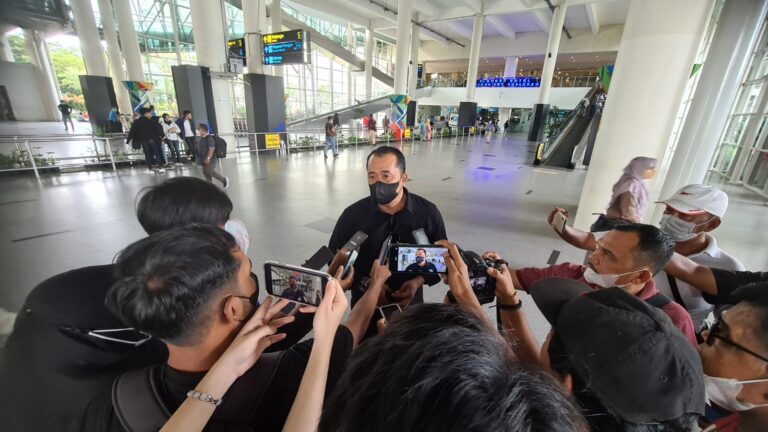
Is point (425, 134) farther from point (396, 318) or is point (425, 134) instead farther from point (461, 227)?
point (396, 318)

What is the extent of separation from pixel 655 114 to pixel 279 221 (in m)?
5.41

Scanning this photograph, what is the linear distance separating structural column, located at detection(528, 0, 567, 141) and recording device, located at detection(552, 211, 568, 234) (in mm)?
21443

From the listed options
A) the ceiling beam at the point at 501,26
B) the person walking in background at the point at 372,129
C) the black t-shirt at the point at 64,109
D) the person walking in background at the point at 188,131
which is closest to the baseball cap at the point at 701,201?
the person walking in background at the point at 188,131

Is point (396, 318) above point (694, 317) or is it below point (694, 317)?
above

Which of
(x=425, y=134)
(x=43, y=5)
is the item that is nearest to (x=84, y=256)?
(x=43, y=5)

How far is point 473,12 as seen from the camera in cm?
1878

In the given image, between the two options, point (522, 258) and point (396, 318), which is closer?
point (396, 318)

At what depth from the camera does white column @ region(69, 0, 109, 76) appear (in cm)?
1184

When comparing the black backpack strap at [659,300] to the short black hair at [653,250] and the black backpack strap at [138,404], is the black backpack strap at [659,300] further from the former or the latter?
the black backpack strap at [138,404]

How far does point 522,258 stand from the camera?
391 centimetres

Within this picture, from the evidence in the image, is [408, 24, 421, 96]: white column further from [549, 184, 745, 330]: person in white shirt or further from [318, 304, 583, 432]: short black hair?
[318, 304, 583, 432]: short black hair

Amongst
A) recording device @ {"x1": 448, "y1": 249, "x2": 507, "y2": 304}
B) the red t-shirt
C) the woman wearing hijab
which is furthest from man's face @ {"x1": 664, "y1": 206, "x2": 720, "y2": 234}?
recording device @ {"x1": 448, "y1": 249, "x2": 507, "y2": 304}

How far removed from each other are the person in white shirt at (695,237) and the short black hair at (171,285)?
224cm

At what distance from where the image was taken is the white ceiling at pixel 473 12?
1808 cm
